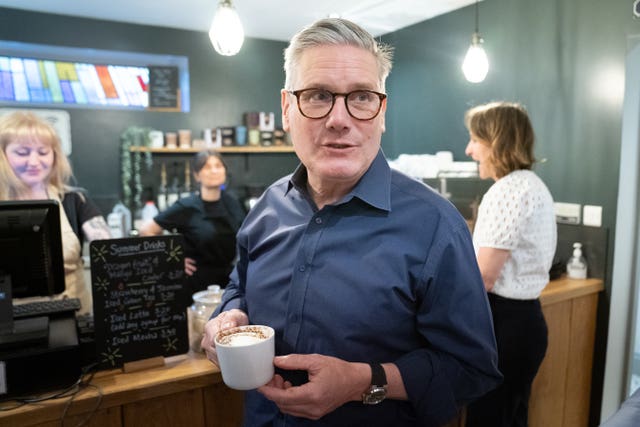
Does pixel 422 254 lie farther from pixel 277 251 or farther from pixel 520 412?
pixel 520 412

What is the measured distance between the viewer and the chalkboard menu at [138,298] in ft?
4.40

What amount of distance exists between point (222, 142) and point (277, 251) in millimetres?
4040

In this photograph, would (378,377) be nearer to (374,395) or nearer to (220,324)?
(374,395)

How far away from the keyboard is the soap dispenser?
2.63 m

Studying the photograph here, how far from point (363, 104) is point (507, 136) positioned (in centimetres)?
124

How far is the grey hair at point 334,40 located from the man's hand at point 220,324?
59 cm

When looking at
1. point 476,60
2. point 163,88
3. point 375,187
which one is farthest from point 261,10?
point 375,187

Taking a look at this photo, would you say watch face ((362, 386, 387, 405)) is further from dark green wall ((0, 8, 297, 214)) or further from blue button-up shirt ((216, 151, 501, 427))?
dark green wall ((0, 8, 297, 214))

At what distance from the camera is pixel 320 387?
3.11ft

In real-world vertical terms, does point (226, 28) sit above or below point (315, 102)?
above

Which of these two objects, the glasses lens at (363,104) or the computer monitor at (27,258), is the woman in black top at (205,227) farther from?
the glasses lens at (363,104)

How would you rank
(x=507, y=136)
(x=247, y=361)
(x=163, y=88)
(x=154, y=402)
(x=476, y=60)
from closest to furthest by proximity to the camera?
(x=247, y=361), (x=154, y=402), (x=507, y=136), (x=476, y=60), (x=163, y=88)

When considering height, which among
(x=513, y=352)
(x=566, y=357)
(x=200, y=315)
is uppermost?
(x=200, y=315)

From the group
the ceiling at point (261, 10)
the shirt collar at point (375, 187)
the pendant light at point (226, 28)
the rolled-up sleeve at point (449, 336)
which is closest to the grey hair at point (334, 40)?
the shirt collar at point (375, 187)
